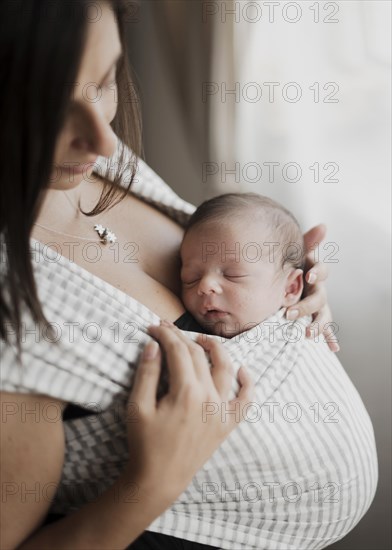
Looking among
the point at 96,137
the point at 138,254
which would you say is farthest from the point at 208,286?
the point at 96,137

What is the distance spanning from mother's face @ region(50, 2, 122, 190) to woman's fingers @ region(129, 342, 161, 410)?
0.82 feet

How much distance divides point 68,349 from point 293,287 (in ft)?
1.74

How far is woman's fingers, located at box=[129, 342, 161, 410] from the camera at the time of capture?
2.87 ft

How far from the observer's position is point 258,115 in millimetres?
1598

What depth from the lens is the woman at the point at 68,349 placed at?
761 millimetres

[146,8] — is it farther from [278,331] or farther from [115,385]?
[115,385]

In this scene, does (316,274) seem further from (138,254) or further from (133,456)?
(133,456)

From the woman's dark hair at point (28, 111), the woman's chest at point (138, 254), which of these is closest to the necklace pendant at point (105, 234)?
the woman's chest at point (138, 254)

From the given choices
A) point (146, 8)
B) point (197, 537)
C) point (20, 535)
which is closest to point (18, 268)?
point (20, 535)

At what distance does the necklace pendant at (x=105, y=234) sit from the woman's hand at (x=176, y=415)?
0.28 m

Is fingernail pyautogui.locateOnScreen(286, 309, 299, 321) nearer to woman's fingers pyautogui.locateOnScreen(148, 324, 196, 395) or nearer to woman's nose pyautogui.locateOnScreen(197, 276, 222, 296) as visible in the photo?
woman's nose pyautogui.locateOnScreen(197, 276, 222, 296)

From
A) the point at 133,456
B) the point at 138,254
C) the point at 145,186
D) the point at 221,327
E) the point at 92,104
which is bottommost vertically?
the point at 133,456

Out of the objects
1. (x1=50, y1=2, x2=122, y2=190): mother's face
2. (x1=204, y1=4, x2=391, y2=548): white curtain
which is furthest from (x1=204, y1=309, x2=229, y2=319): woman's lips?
(x1=204, y1=4, x2=391, y2=548): white curtain

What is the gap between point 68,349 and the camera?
33.7 inches
